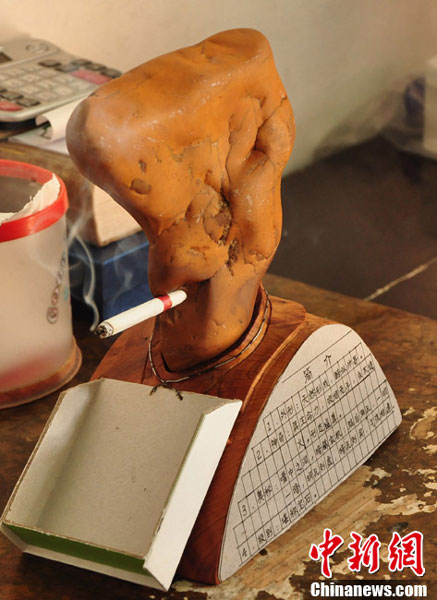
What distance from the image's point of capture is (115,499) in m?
0.85

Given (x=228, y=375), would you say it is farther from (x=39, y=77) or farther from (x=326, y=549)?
(x=39, y=77)

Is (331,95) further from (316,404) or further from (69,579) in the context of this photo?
(69,579)

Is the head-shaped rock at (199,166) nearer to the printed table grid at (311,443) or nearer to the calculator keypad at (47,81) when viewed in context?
the printed table grid at (311,443)

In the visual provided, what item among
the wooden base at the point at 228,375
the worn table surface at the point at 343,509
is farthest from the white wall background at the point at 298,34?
the wooden base at the point at 228,375

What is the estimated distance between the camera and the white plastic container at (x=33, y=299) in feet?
3.54

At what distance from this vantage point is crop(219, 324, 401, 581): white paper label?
34.3 inches

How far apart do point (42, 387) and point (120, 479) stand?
0.34m

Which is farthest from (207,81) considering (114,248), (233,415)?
(114,248)

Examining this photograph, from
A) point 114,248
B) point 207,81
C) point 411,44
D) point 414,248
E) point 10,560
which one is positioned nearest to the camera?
point 207,81

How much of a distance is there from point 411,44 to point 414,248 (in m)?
0.75

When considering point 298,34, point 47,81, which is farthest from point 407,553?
point 298,34

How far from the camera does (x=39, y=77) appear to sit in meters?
1.43

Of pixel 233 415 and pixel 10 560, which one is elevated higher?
pixel 233 415

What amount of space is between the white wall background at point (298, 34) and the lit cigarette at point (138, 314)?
0.88 meters
